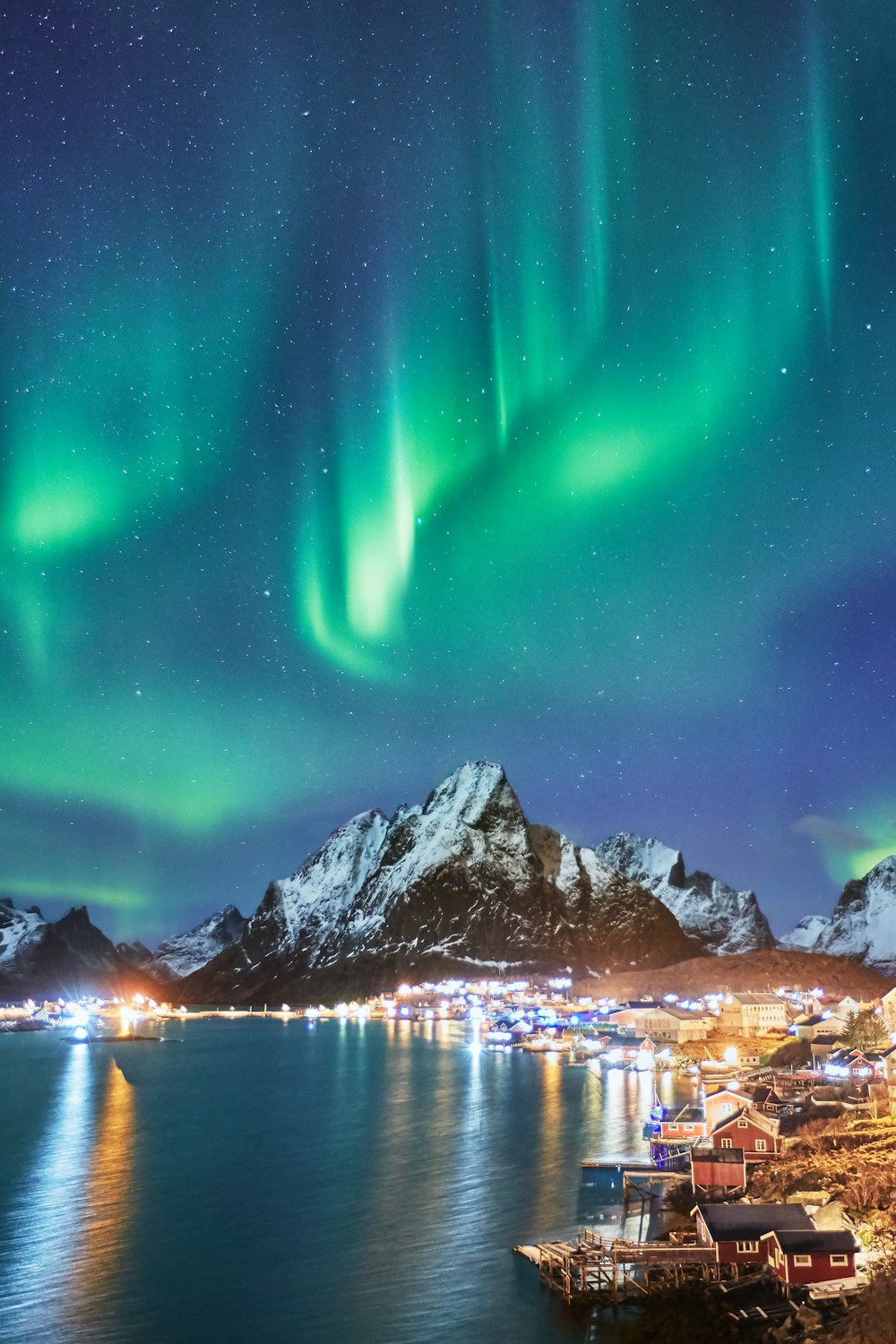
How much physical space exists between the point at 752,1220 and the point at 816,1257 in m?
2.56

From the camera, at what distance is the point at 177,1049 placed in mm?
129000

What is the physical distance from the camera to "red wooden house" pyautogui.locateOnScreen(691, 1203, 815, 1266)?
29.0m

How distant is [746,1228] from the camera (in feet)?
96.7

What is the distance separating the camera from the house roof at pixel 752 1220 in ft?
95.4

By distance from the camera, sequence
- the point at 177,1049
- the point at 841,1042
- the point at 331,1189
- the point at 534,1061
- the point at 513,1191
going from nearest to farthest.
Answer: the point at 513,1191 < the point at 331,1189 < the point at 841,1042 < the point at 534,1061 < the point at 177,1049

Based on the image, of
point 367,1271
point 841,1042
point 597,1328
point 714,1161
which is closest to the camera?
point 597,1328

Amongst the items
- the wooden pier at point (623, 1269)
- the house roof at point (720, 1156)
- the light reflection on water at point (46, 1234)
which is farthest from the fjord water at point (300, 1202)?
the house roof at point (720, 1156)

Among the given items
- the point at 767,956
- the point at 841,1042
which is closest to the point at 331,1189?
the point at 841,1042

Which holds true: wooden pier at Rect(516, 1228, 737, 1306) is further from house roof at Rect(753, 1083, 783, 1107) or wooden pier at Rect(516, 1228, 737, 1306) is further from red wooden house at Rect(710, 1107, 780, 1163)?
house roof at Rect(753, 1083, 783, 1107)

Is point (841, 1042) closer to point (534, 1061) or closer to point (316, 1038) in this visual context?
point (534, 1061)

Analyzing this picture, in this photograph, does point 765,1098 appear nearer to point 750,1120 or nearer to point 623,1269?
point 750,1120

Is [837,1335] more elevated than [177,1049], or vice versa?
[837,1335]

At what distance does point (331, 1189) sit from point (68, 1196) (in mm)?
11817

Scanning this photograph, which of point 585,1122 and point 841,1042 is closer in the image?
point 585,1122
